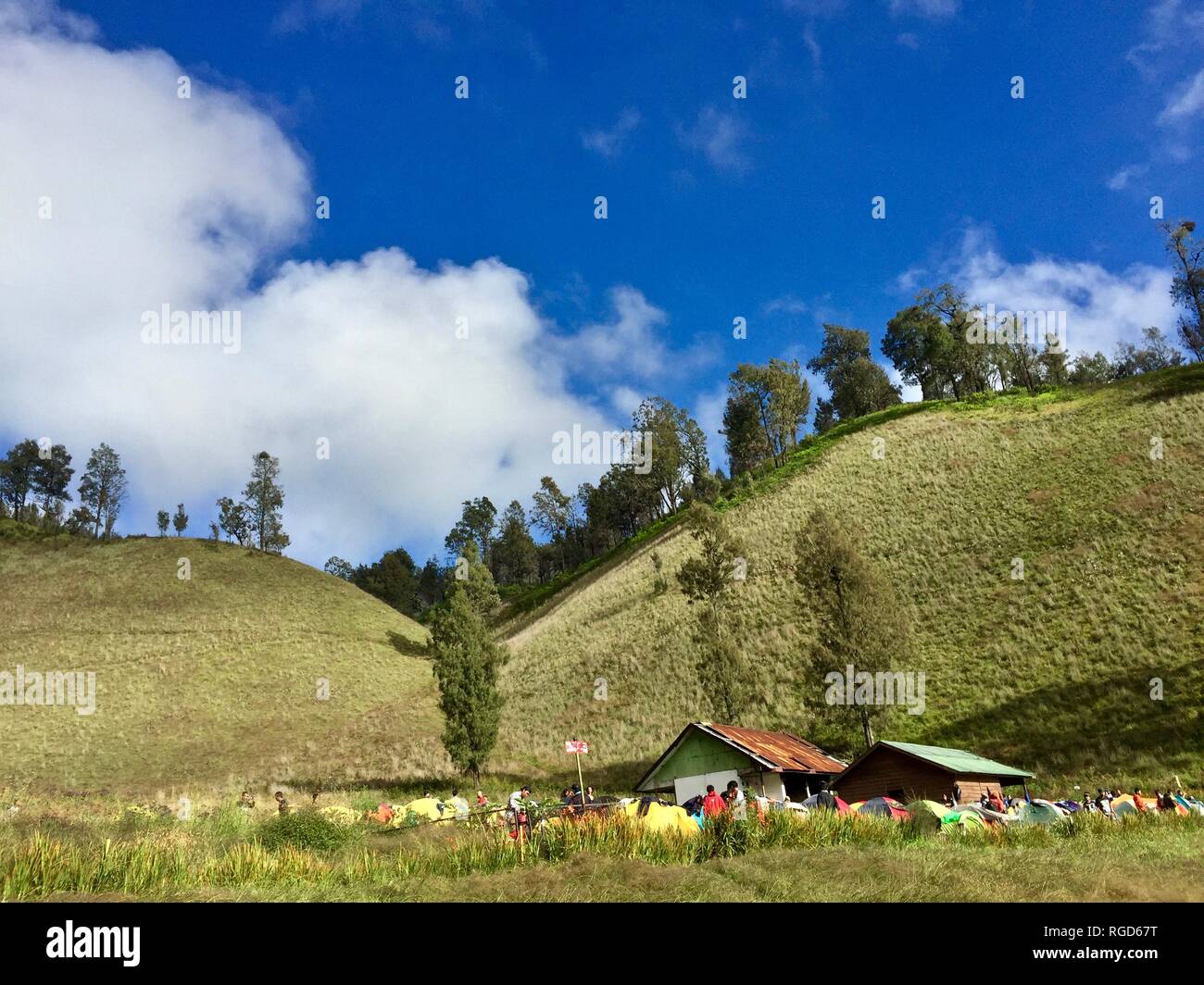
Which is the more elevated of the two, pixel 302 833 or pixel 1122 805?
pixel 302 833

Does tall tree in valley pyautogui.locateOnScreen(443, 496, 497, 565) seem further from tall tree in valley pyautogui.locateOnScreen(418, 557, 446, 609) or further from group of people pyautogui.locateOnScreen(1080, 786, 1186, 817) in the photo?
group of people pyautogui.locateOnScreen(1080, 786, 1186, 817)

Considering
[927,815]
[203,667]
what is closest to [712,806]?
[927,815]

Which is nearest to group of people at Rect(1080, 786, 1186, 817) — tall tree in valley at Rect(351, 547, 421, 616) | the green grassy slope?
the green grassy slope

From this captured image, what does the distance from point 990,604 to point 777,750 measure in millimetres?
24675

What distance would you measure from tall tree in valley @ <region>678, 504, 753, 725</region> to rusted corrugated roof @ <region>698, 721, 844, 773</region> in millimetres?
5987

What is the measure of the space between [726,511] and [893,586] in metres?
28.6

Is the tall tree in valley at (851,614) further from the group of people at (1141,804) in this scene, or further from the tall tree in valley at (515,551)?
the tall tree in valley at (515,551)

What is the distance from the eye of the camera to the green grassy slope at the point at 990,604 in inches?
1303

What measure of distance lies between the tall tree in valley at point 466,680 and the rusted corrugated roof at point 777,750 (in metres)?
13.6

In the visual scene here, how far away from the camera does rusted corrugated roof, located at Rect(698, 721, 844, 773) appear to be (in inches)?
1021

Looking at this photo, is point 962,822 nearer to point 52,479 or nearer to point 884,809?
point 884,809

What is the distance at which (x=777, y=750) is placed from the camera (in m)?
27.7

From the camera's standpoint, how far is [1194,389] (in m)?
69.3
